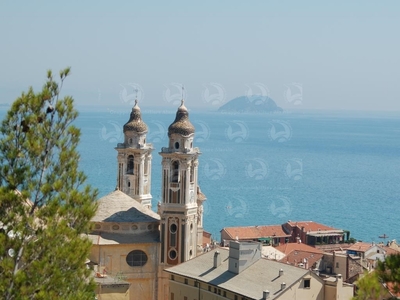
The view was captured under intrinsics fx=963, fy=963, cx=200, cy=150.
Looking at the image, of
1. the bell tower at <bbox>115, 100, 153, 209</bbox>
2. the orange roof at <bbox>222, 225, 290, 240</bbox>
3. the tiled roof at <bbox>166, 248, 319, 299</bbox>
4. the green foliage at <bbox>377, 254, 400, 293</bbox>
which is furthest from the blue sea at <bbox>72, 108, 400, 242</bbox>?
the green foliage at <bbox>377, 254, 400, 293</bbox>

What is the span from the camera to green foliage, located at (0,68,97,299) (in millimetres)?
16875

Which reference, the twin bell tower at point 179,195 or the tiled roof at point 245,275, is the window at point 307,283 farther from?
the twin bell tower at point 179,195

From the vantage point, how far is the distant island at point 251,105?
594 ft

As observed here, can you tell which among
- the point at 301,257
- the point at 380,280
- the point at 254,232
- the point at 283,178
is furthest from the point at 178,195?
the point at 283,178

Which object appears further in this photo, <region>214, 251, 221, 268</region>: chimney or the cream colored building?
<region>214, 251, 221, 268</region>: chimney

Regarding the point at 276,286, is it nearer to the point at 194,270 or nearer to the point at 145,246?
the point at 194,270

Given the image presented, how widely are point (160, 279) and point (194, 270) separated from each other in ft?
6.81

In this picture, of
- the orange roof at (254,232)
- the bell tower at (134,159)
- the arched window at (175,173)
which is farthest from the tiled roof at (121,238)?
the orange roof at (254,232)

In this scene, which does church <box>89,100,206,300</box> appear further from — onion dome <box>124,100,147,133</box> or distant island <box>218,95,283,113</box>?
distant island <box>218,95,283,113</box>

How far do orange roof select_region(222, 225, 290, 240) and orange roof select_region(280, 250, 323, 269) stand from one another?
12.8m

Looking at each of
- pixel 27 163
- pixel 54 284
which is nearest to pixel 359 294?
pixel 54 284

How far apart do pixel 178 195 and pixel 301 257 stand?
1344 cm

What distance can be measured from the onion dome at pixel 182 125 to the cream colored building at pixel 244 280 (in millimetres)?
4436

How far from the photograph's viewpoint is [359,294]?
51.8ft
